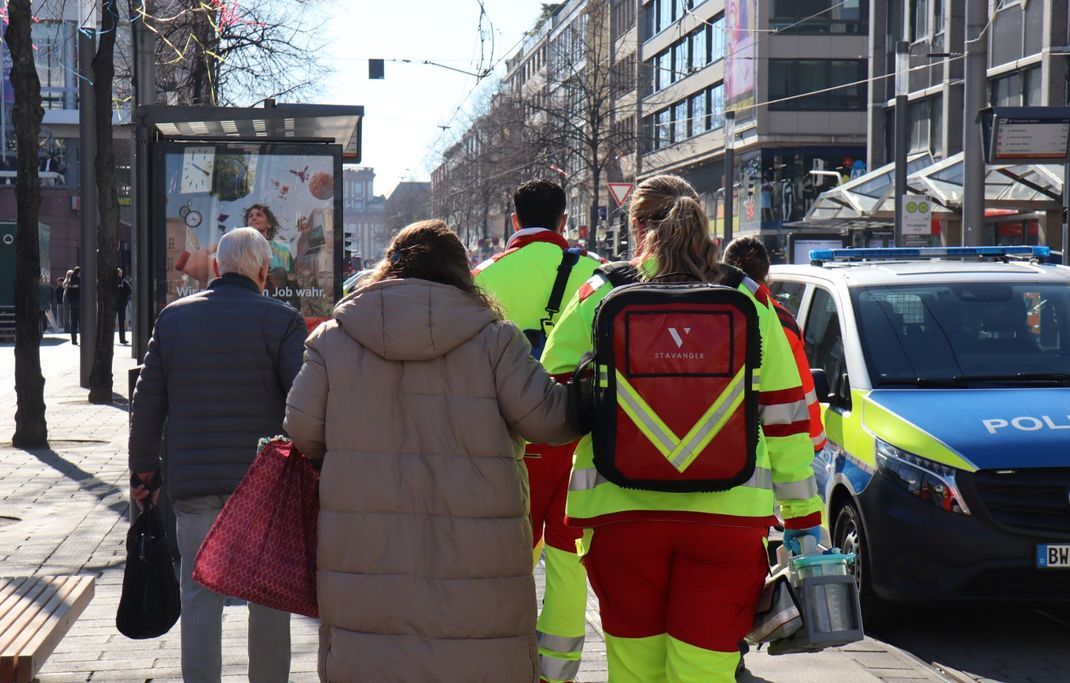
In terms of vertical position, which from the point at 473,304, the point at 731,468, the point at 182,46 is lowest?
the point at 731,468

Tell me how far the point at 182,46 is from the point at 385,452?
21211mm

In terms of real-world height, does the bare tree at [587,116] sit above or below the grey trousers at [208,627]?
above

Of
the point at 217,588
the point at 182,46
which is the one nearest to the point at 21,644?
the point at 217,588

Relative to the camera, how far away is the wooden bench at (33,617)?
14.3ft

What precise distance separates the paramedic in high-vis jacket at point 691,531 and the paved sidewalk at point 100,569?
1.65 m

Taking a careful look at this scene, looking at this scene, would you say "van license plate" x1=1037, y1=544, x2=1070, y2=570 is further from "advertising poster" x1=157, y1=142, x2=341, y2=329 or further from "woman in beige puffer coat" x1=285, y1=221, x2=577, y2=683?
"advertising poster" x1=157, y1=142, x2=341, y2=329

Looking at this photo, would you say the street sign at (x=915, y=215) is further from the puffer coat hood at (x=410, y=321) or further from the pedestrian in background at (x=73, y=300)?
the puffer coat hood at (x=410, y=321)

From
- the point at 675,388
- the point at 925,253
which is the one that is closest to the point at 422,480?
the point at 675,388

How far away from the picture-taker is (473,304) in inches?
145

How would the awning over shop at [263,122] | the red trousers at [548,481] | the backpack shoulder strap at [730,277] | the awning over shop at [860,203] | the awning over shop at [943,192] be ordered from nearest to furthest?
the backpack shoulder strap at [730,277] < the red trousers at [548,481] < the awning over shop at [263,122] < the awning over shop at [943,192] < the awning over shop at [860,203]

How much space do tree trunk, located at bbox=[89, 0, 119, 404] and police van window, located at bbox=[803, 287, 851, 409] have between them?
9.56 metres

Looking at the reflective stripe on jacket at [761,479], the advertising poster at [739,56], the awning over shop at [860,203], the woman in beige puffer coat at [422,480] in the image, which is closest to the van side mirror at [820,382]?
the reflective stripe on jacket at [761,479]

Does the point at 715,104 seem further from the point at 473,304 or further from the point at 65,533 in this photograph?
the point at 473,304

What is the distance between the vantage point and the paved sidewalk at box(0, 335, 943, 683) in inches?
219
